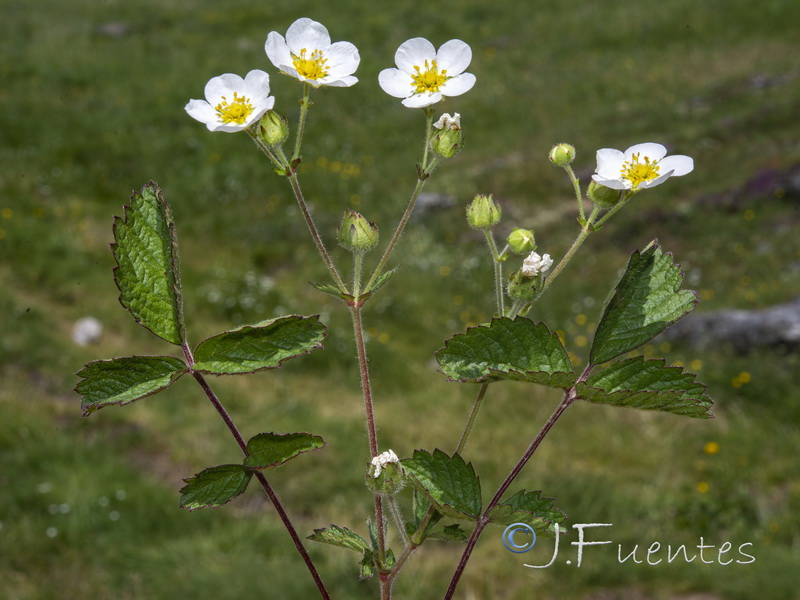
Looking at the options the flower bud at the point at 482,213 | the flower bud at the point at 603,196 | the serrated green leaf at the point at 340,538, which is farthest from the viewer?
the flower bud at the point at 482,213

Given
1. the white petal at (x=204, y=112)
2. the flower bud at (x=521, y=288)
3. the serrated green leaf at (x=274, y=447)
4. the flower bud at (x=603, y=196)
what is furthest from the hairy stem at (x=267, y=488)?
the flower bud at (x=603, y=196)

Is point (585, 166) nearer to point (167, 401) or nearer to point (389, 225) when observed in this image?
point (389, 225)

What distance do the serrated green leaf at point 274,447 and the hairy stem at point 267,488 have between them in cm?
1

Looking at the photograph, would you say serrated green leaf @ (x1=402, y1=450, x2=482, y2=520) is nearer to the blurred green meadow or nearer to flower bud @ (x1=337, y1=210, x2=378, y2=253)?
flower bud @ (x1=337, y1=210, x2=378, y2=253)

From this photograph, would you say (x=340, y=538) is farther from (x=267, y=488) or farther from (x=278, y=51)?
(x=278, y=51)

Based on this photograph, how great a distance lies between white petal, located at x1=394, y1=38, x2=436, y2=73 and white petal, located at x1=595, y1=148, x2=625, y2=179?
1.14 feet

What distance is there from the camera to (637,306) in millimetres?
1092

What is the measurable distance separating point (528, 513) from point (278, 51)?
83cm

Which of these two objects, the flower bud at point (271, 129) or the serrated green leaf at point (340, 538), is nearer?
the serrated green leaf at point (340, 538)

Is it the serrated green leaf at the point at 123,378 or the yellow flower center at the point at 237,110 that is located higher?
the yellow flower center at the point at 237,110

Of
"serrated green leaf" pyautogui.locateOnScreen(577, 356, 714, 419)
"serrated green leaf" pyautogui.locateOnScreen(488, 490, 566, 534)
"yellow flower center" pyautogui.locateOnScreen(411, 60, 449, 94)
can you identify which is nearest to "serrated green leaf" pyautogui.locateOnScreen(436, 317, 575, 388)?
"serrated green leaf" pyautogui.locateOnScreen(577, 356, 714, 419)

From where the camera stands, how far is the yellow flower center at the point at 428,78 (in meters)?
1.29

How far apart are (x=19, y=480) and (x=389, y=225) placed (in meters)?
5.90

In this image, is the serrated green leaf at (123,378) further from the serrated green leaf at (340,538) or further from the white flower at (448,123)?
the white flower at (448,123)
